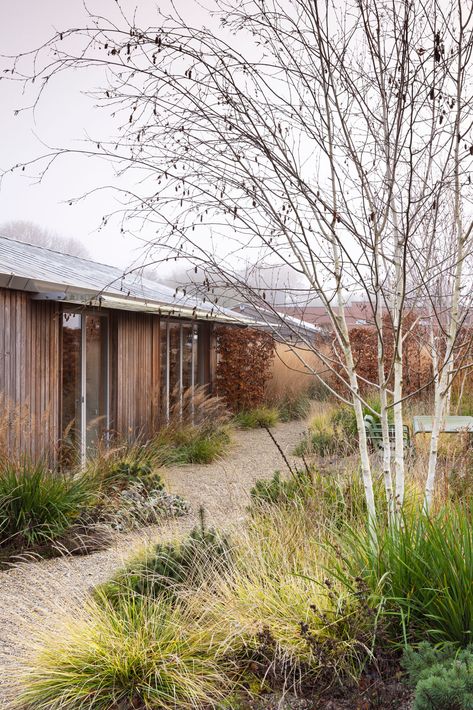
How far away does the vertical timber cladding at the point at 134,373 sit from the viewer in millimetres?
11438

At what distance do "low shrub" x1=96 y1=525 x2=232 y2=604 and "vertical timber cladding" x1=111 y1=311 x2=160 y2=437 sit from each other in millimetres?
6609

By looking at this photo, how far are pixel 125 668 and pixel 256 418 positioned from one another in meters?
12.7

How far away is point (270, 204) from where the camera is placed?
3.80 metres

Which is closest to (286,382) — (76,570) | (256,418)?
(256,418)

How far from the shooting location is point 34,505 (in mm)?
6184

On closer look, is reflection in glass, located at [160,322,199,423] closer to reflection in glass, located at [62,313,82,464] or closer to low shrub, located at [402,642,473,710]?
reflection in glass, located at [62,313,82,464]

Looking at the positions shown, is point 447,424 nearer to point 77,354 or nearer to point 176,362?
point 77,354

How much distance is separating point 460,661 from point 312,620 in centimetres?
79

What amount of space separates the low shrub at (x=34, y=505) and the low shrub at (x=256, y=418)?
9.18 metres

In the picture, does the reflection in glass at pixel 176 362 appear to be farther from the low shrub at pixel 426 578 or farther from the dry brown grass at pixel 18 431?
the low shrub at pixel 426 578

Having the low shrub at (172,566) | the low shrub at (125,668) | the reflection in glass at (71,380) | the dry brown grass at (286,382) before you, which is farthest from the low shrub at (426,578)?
the dry brown grass at (286,382)

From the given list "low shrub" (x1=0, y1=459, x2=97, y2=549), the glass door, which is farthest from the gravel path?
the glass door

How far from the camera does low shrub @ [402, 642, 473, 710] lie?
250 centimetres

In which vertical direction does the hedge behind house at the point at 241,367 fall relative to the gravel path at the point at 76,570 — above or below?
above
